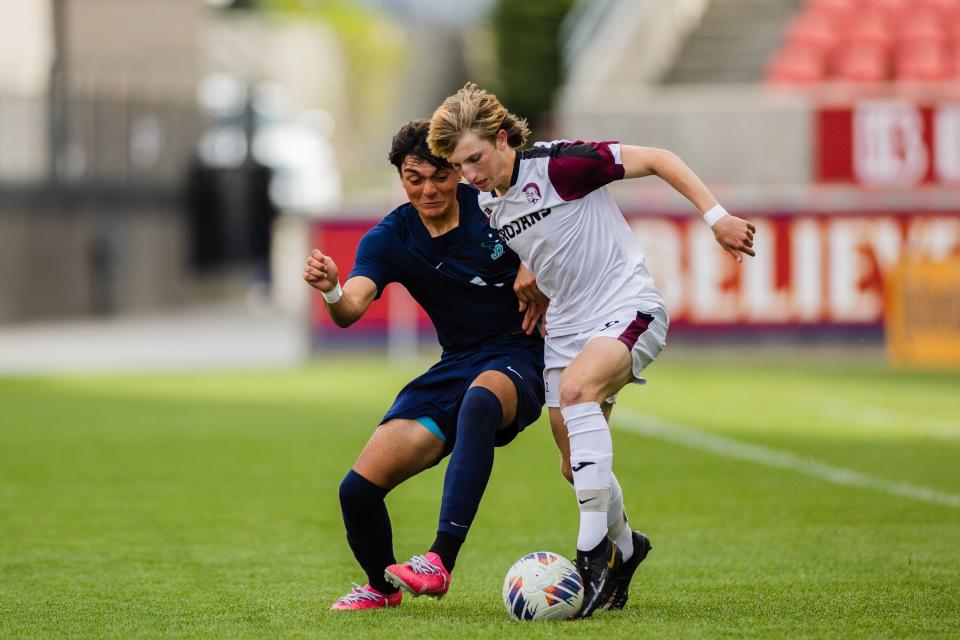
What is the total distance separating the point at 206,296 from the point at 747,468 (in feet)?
75.6

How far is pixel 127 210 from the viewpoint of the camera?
28.4 m

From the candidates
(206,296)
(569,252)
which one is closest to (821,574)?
(569,252)

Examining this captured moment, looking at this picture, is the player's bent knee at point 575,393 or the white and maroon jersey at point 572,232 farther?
the white and maroon jersey at point 572,232

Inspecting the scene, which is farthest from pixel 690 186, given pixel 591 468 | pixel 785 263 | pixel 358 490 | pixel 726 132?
pixel 726 132

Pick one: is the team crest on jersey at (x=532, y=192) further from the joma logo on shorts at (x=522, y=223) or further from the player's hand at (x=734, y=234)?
the player's hand at (x=734, y=234)

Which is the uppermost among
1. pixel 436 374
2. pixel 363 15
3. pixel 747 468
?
pixel 363 15

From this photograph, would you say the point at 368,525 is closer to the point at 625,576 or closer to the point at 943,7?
the point at 625,576

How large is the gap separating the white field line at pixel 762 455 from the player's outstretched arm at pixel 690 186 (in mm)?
3790

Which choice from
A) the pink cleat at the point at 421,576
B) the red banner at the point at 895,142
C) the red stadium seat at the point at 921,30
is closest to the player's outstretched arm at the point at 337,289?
the pink cleat at the point at 421,576

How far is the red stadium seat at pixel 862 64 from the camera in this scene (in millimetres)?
24953

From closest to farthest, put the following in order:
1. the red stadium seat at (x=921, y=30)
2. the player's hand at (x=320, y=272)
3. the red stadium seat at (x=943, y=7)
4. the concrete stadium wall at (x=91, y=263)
Result: the player's hand at (x=320, y=272) < the red stadium seat at (x=921, y=30) < the concrete stadium wall at (x=91, y=263) < the red stadium seat at (x=943, y=7)

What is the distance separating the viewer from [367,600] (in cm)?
649

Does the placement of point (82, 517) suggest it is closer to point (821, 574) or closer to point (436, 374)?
point (436, 374)

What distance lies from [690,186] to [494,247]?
0.82 m
